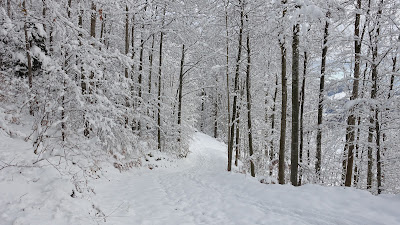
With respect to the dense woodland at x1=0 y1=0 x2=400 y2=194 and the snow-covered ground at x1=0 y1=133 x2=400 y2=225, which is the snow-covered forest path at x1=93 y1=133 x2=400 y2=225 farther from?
the dense woodland at x1=0 y1=0 x2=400 y2=194

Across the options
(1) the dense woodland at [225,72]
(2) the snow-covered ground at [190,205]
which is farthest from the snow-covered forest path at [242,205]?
(1) the dense woodland at [225,72]

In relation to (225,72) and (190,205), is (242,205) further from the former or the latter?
(225,72)

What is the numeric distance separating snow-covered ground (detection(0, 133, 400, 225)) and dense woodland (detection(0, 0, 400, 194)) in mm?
1207

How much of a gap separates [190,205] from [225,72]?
944 cm

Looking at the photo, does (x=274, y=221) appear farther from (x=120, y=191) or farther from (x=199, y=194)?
(x=120, y=191)

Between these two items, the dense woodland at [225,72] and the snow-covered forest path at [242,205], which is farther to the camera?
the dense woodland at [225,72]

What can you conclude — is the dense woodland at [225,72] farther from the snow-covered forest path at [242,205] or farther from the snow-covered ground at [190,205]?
the snow-covered forest path at [242,205]

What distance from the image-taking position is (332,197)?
18.5 feet

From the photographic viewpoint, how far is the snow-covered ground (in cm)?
392

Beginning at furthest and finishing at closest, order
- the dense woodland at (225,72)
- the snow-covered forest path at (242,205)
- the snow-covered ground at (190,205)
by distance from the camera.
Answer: the dense woodland at (225,72) → the snow-covered forest path at (242,205) → the snow-covered ground at (190,205)

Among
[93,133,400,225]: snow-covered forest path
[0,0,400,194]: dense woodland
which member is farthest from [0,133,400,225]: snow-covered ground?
[0,0,400,194]: dense woodland

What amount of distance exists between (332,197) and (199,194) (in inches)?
154

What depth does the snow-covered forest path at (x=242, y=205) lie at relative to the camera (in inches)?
187

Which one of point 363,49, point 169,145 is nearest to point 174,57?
point 169,145
